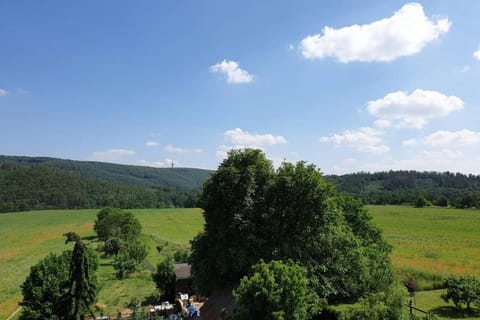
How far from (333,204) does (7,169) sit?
215612mm

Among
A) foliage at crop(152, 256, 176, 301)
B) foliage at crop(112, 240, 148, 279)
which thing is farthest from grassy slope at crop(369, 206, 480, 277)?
foliage at crop(112, 240, 148, 279)

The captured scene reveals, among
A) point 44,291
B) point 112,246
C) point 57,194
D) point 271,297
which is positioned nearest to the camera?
point 271,297

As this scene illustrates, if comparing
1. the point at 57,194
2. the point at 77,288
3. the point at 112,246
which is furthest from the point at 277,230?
the point at 57,194

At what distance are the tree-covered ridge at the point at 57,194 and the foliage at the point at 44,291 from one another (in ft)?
428

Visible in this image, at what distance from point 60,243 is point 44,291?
58.8 metres

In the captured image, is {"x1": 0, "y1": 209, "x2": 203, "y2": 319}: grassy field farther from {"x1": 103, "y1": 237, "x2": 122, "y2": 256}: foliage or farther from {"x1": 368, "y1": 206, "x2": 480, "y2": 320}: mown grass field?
{"x1": 368, "y1": 206, "x2": 480, "y2": 320}: mown grass field

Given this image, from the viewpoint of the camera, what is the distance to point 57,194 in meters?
172

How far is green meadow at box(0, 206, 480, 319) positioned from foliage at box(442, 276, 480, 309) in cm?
76

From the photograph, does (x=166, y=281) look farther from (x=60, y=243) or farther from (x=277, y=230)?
(x=60, y=243)

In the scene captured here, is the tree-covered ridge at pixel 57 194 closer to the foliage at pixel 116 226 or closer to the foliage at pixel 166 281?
the foliage at pixel 116 226

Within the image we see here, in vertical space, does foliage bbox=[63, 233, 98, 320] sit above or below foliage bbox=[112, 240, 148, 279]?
above

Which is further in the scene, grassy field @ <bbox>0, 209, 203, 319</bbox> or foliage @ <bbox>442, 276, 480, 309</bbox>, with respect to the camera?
grassy field @ <bbox>0, 209, 203, 319</bbox>

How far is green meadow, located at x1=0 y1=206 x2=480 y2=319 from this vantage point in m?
34.0

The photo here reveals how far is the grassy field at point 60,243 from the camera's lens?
37.7 m
